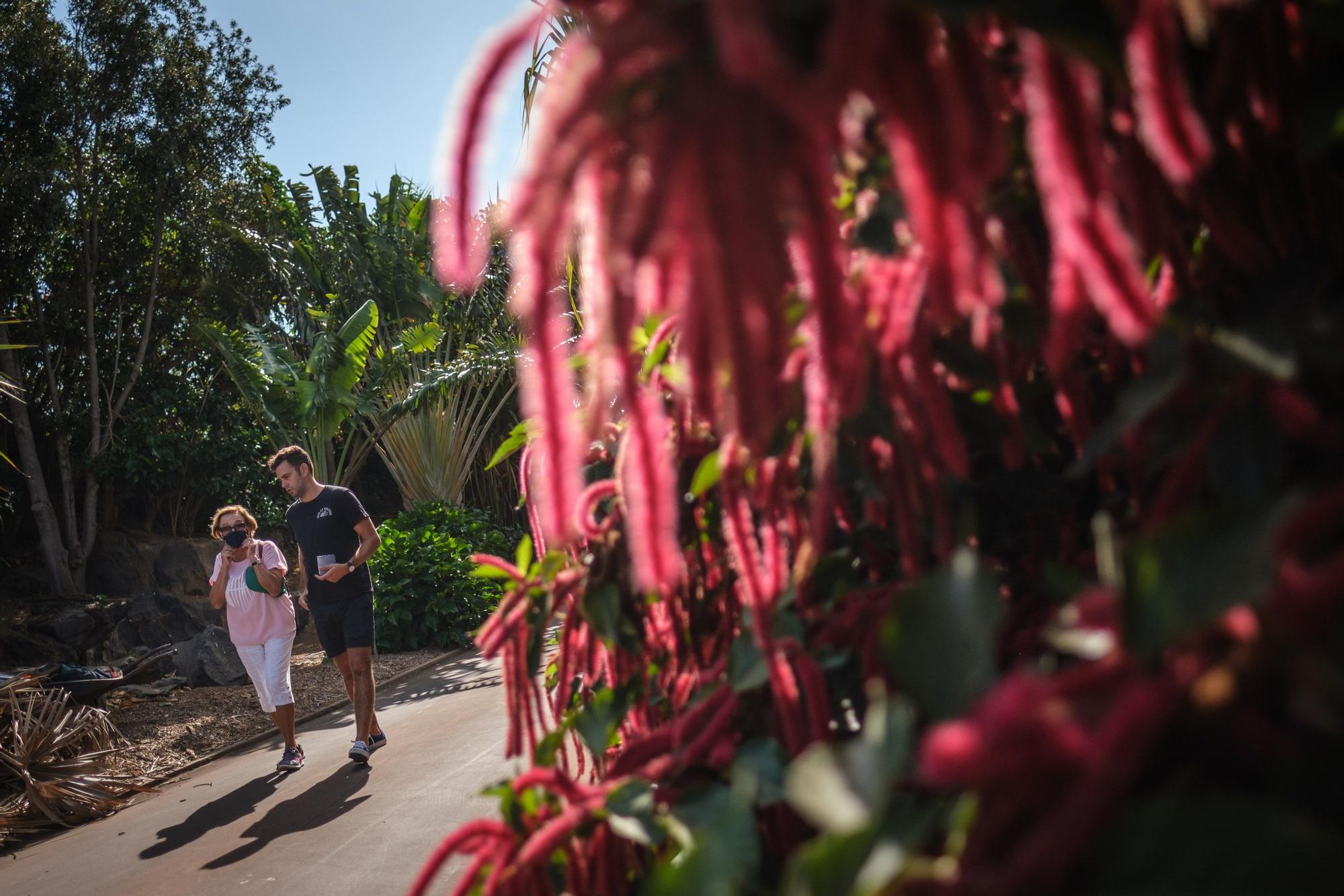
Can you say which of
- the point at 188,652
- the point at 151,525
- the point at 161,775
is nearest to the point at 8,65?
the point at 151,525

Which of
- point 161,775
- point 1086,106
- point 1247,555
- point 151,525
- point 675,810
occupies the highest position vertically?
point 151,525

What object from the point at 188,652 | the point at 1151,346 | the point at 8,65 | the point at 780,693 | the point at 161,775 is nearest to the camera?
the point at 1151,346

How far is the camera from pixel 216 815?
4141 mm

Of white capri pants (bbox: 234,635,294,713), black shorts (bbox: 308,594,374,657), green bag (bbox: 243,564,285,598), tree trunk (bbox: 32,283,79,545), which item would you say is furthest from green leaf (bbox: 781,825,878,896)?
tree trunk (bbox: 32,283,79,545)

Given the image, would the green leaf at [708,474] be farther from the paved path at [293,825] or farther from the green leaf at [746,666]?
the paved path at [293,825]

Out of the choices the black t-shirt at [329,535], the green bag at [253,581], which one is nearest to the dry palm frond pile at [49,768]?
the green bag at [253,581]

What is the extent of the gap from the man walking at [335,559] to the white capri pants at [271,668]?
0.76 ft

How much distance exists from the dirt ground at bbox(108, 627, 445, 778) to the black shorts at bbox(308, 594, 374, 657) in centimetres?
120

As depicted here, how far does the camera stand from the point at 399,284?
40.8ft

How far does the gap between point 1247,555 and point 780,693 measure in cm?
28

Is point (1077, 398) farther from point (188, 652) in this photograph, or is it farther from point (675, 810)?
point (188, 652)

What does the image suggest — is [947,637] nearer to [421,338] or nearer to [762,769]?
[762,769]

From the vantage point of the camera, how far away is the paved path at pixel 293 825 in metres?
3.12

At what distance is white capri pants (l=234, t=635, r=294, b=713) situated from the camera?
493 cm
